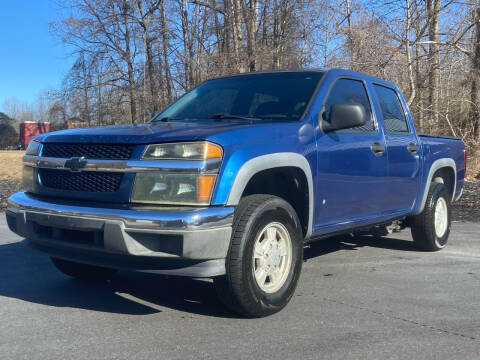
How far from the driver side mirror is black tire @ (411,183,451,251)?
2243mm

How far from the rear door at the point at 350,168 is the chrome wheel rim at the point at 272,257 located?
478 mm

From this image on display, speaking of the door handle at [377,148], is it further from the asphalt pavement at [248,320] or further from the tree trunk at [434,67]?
the tree trunk at [434,67]

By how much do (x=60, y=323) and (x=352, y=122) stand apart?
2716 millimetres

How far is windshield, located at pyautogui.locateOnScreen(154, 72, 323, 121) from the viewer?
4523 millimetres

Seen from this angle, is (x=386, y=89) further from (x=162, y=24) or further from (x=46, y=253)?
(x=162, y=24)

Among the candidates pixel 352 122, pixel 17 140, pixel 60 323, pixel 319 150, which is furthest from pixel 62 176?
pixel 17 140

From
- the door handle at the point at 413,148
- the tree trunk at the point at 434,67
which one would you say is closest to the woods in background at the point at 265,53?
the tree trunk at the point at 434,67

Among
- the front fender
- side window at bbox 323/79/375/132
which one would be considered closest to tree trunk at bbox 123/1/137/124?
side window at bbox 323/79/375/132

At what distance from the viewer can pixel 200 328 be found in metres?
3.55

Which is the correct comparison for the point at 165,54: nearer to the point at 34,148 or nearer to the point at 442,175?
the point at 442,175

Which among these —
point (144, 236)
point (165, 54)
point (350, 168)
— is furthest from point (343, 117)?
point (165, 54)

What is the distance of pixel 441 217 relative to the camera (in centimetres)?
650

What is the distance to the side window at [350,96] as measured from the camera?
15.5 ft

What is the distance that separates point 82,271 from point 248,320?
181 cm
